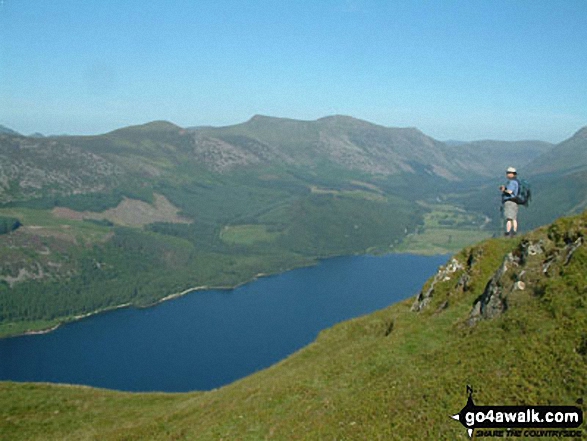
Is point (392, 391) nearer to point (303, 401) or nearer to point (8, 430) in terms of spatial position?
point (303, 401)

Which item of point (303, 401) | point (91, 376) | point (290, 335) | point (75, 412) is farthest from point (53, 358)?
point (303, 401)

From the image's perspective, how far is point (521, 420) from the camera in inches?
605

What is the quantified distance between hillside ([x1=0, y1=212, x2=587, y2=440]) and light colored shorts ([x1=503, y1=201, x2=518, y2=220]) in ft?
10.7

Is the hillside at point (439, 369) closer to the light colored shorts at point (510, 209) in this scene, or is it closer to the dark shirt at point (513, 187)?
the light colored shorts at point (510, 209)

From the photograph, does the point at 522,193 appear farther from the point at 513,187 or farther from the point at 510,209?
the point at 510,209

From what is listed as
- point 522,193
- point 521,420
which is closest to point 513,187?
point 522,193

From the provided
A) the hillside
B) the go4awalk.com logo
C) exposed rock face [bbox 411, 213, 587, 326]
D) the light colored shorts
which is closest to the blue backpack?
the light colored shorts

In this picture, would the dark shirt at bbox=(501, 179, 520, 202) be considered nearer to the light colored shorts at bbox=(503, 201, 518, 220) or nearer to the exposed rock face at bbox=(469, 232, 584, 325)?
the light colored shorts at bbox=(503, 201, 518, 220)

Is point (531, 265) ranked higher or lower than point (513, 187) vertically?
lower

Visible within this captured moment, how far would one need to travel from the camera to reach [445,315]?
28469 mm


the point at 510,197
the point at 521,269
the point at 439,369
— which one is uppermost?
the point at 510,197

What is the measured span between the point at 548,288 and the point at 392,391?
8668 millimetres

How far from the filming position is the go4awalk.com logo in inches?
564

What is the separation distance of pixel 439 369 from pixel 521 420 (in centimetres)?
525
